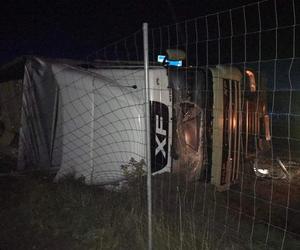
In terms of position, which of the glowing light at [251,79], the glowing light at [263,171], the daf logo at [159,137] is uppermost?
the glowing light at [251,79]

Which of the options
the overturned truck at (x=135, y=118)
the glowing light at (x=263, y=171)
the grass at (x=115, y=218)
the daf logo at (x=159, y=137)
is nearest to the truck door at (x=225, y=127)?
the overturned truck at (x=135, y=118)

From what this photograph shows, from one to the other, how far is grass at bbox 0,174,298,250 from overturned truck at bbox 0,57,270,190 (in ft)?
1.04

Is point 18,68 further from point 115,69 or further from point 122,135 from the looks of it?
point 122,135

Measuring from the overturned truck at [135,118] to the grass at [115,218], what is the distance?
0.32 m

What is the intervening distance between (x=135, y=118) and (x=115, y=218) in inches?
62.2

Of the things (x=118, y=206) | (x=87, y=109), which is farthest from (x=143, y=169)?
(x=87, y=109)

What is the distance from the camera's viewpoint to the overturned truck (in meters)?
5.21

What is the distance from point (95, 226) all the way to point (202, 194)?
1702 millimetres

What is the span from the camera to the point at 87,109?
5379mm

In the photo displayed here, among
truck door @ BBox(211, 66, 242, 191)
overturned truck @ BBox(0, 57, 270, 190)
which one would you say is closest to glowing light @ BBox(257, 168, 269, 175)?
overturned truck @ BBox(0, 57, 270, 190)

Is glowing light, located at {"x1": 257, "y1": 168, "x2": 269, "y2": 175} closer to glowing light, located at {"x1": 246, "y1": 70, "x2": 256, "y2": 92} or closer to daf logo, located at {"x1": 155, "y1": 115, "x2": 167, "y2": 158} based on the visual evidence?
glowing light, located at {"x1": 246, "y1": 70, "x2": 256, "y2": 92}

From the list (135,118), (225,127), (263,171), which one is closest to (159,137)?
(135,118)

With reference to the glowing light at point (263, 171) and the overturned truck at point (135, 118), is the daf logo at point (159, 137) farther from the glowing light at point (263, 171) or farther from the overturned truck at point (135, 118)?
the glowing light at point (263, 171)

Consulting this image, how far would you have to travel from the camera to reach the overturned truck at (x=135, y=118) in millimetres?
5207
